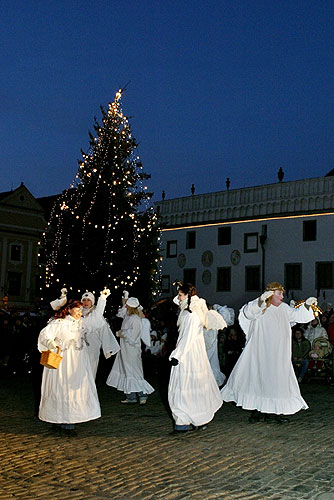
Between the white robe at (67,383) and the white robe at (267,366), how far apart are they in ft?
8.07

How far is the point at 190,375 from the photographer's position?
906cm

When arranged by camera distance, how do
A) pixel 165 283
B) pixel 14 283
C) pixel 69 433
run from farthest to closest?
pixel 14 283, pixel 165 283, pixel 69 433

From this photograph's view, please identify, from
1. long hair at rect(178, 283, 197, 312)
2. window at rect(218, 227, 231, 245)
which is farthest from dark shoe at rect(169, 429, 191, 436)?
window at rect(218, 227, 231, 245)

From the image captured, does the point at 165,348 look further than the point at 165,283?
No

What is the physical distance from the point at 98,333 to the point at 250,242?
31204 mm

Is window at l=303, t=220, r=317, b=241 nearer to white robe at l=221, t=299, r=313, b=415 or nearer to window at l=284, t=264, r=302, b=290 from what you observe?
window at l=284, t=264, r=302, b=290

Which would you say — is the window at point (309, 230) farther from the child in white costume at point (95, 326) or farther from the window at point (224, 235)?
the child in white costume at point (95, 326)

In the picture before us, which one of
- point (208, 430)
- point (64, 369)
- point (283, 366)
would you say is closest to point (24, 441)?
point (64, 369)

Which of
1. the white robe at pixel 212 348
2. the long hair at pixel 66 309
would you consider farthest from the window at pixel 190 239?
the long hair at pixel 66 309

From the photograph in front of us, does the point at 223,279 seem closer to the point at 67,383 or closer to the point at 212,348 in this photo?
the point at 212,348

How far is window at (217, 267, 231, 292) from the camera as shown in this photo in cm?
4316

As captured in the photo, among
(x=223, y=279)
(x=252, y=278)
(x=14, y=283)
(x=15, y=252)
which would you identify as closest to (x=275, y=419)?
(x=252, y=278)

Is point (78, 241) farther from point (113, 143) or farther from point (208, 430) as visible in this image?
point (208, 430)

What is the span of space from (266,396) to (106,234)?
13.5 metres
